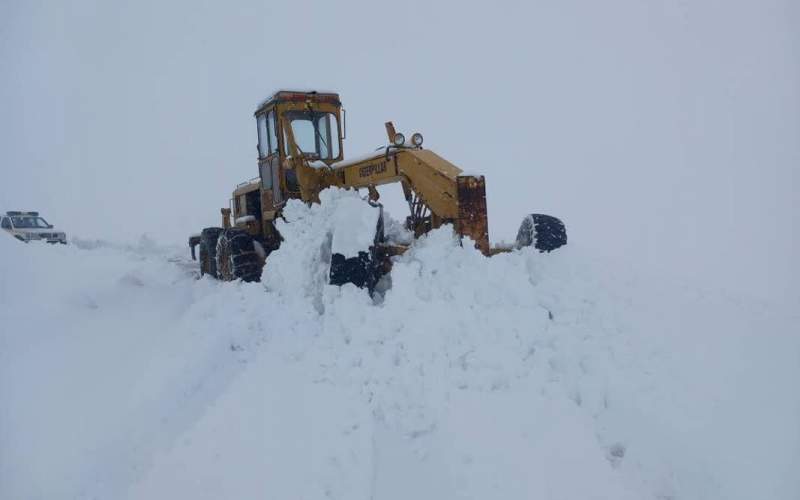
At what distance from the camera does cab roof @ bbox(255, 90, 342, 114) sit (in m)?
9.48

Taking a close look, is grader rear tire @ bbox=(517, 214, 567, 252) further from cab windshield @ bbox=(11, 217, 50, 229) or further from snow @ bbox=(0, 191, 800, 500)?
cab windshield @ bbox=(11, 217, 50, 229)

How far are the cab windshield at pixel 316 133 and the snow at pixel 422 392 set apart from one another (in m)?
3.30

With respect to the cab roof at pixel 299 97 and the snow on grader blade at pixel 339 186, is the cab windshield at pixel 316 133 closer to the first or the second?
the snow on grader blade at pixel 339 186

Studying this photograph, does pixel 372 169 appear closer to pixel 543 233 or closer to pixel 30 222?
pixel 543 233

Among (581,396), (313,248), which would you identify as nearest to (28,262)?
(313,248)

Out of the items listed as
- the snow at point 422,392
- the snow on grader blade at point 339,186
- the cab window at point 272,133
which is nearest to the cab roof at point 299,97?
the snow on grader blade at point 339,186

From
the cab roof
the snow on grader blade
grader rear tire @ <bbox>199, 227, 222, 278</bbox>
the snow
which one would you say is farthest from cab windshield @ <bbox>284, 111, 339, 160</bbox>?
the snow

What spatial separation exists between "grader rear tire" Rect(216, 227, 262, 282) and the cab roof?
2.04 meters

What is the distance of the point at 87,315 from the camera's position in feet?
22.4

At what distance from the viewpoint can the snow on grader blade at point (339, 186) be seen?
6.68 metres

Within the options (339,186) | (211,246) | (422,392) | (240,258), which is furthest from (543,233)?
(211,246)

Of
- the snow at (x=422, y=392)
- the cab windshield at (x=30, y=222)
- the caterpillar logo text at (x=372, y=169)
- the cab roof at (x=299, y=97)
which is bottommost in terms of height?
the snow at (x=422, y=392)

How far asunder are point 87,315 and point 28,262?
1.89 meters

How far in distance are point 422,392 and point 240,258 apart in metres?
4.93
